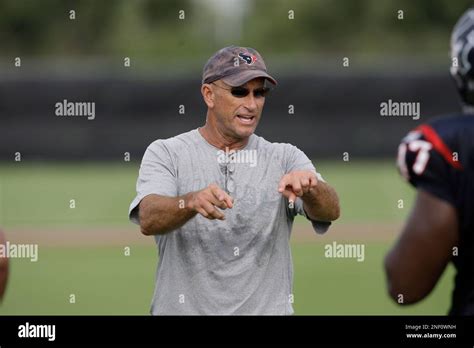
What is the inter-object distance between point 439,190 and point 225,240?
193 centimetres

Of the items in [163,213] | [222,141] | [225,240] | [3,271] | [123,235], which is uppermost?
[123,235]

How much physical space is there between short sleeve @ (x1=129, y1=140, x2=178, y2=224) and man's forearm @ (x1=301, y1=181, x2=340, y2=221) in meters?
0.64

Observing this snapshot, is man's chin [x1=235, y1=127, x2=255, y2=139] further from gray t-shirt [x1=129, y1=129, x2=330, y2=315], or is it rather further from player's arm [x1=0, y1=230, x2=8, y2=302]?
player's arm [x1=0, y1=230, x2=8, y2=302]

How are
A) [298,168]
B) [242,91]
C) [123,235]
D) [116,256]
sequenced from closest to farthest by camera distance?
[298,168]
[242,91]
[116,256]
[123,235]

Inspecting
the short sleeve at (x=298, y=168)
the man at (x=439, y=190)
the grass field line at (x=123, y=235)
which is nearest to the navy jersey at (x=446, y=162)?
the man at (x=439, y=190)

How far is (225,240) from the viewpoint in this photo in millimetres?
5250

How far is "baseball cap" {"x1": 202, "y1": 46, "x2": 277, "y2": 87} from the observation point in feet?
17.6

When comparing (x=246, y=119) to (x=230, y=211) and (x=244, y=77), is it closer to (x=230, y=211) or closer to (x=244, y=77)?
(x=244, y=77)

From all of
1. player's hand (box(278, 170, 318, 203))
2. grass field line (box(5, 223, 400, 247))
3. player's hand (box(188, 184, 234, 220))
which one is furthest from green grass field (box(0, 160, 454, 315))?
player's hand (box(188, 184, 234, 220))

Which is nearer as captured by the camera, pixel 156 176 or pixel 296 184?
pixel 296 184

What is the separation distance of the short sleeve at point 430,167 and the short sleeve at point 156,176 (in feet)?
6.21

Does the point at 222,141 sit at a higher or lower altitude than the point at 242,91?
lower

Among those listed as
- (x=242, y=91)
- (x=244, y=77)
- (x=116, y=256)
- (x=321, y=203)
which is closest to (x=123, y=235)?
(x=116, y=256)

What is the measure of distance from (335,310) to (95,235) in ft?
23.7
